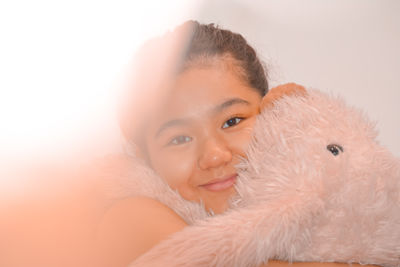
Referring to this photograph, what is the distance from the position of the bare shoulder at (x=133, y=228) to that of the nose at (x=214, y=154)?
0.11 meters

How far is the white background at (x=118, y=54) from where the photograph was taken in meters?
0.78

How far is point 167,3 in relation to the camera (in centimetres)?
96

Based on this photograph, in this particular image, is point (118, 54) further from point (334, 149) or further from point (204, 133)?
point (334, 149)

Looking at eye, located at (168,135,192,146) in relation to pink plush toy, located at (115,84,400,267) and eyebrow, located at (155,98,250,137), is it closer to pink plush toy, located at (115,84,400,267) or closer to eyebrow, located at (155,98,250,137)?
eyebrow, located at (155,98,250,137)

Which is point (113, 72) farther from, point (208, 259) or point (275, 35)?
point (208, 259)

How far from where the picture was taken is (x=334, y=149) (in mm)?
541

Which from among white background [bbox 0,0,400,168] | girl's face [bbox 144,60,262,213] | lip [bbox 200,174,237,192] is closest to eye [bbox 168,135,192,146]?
girl's face [bbox 144,60,262,213]

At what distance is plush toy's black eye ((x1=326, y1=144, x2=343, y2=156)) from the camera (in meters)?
0.54

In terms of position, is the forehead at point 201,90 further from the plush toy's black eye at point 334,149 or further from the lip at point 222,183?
the plush toy's black eye at point 334,149

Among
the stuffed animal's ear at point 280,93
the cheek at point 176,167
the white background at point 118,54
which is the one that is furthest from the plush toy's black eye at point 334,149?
the white background at point 118,54

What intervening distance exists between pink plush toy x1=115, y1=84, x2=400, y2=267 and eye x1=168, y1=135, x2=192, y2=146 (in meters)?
0.19

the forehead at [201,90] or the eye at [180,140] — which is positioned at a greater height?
the forehead at [201,90]

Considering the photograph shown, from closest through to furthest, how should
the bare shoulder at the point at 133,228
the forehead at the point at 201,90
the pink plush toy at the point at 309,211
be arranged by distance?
the pink plush toy at the point at 309,211 < the bare shoulder at the point at 133,228 < the forehead at the point at 201,90

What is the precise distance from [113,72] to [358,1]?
0.76 metres
